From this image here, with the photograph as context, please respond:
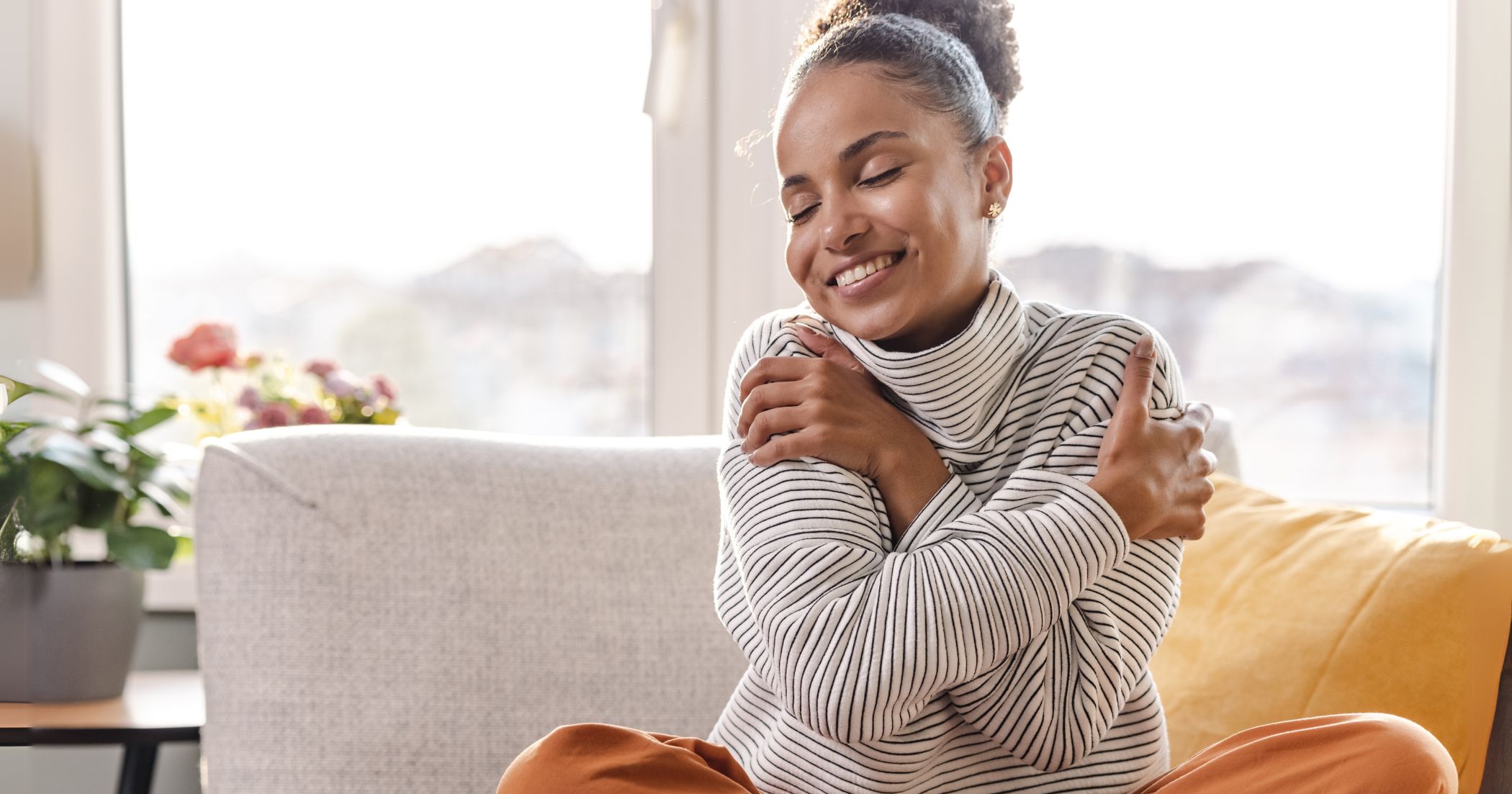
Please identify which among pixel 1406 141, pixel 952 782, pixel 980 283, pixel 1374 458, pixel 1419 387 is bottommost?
pixel 952 782

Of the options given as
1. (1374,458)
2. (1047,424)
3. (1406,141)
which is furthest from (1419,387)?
(1047,424)

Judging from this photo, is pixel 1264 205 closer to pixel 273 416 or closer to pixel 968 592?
pixel 968 592

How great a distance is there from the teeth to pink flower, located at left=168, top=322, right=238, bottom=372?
129 centimetres

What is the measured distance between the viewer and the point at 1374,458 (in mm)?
2125

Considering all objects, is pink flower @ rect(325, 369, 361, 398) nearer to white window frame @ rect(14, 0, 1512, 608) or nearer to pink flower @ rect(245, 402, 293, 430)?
pink flower @ rect(245, 402, 293, 430)

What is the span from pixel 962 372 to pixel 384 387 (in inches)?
47.8

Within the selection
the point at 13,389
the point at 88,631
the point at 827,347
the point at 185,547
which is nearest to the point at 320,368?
the point at 185,547

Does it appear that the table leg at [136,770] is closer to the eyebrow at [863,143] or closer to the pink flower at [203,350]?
the pink flower at [203,350]

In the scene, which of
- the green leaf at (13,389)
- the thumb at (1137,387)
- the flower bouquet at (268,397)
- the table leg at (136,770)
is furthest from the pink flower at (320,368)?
the green leaf at (13,389)

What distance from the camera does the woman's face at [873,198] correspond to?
3.45ft

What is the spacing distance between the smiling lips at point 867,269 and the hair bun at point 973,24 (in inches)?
9.5

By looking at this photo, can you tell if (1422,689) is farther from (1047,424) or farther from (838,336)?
(838,336)

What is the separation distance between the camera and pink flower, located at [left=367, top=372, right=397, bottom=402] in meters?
2.00

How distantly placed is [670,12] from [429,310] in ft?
2.25
